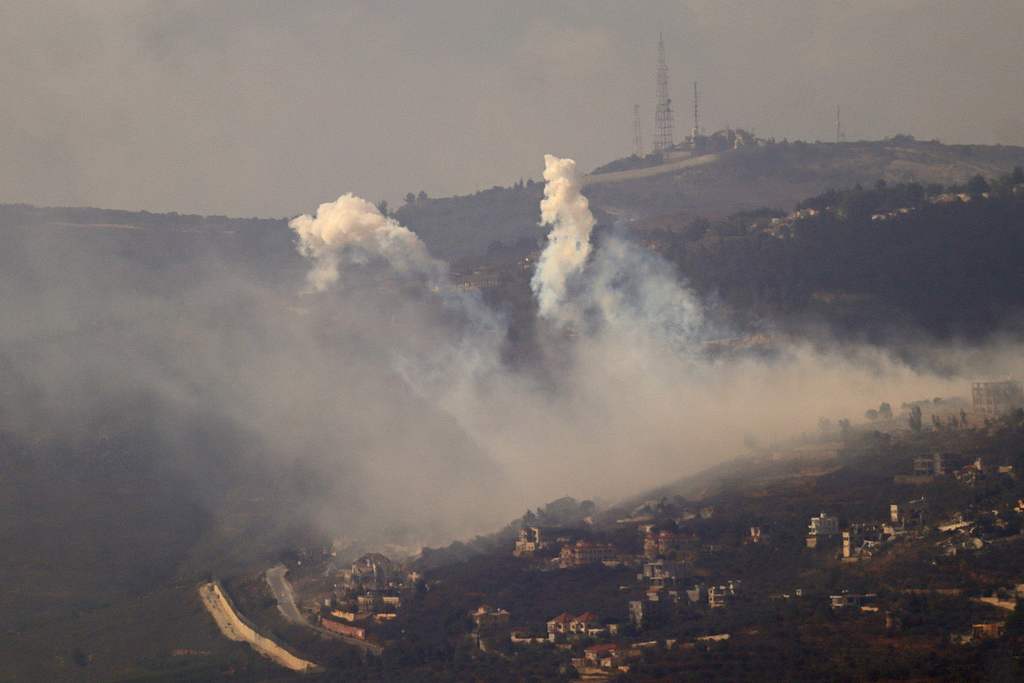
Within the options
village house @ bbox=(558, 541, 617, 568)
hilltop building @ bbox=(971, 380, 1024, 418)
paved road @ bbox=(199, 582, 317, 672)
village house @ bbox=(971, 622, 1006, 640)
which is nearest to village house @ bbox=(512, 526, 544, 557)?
village house @ bbox=(558, 541, 617, 568)

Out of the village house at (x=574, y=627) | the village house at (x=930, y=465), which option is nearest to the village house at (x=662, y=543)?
the village house at (x=574, y=627)

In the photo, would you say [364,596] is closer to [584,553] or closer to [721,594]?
[584,553]

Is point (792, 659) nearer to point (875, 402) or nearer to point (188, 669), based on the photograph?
point (188, 669)

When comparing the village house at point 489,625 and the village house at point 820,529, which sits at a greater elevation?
the village house at point 820,529

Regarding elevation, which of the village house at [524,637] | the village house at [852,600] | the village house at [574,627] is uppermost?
the village house at [852,600]

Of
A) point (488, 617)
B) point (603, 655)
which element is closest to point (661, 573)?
point (488, 617)

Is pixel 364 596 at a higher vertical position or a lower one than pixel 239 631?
higher

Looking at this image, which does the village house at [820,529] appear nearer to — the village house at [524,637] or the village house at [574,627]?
the village house at [574,627]
